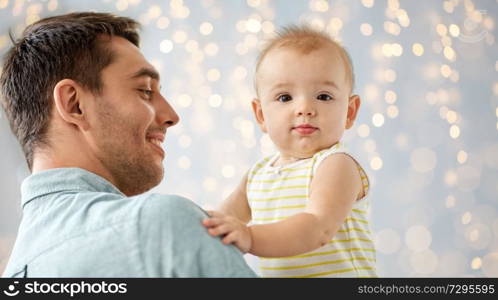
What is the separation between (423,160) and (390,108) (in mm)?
261

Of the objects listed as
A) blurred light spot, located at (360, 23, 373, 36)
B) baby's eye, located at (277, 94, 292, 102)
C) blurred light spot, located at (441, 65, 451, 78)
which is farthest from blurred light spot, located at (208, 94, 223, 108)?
baby's eye, located at (277, 94, 292, 102)

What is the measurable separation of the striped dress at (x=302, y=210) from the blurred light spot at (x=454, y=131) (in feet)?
4.89

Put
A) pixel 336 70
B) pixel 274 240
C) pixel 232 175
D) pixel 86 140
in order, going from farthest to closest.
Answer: pixel 232 175 < pixel 336 70 < pixel 86 140 < pixel 274 240

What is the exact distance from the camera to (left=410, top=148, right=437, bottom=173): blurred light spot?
2.62 meters

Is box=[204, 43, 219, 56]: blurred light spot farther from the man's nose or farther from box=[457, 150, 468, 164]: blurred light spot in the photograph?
the man's nose

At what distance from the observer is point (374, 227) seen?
2.65 meters

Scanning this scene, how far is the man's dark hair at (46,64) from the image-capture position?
1250 millimetres

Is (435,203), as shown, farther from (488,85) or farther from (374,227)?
(488,85)

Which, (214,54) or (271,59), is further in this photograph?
(214,54)

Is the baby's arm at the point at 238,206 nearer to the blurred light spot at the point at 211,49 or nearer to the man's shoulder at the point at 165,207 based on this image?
the man's shoulder at the point at 165,207

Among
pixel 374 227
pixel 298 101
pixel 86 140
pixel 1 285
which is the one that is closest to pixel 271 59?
pixel 298 101

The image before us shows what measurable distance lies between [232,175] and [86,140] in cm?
139

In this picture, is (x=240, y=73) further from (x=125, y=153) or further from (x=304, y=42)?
(x=125, y=153)

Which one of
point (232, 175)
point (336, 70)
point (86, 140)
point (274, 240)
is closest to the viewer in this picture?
point (274, 240)
